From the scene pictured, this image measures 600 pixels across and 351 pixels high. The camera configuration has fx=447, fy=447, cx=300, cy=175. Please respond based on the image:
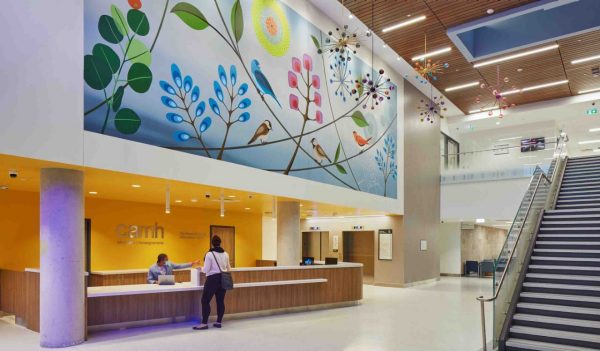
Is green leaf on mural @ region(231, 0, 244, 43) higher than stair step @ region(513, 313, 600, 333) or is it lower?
higher

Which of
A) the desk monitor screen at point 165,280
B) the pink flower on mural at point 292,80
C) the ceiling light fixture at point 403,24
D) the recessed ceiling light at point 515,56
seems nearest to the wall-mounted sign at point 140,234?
the desk monitor screen at point 165,280

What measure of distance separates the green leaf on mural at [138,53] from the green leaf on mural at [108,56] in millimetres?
276

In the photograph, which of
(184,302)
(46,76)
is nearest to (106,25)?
(46,76)

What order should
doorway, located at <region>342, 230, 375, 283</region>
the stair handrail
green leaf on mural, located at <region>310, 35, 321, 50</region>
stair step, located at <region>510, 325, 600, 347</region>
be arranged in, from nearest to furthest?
stair step, located at <region>510, 325, 600, 347</region> < the stair handrail < green leaf on mural, located at <region>310, 35, 321, 50</region> < doorway, located at <region>342, 230, 375, 283</region>

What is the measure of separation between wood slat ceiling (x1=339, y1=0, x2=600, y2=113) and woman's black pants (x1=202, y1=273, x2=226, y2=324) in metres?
7.54

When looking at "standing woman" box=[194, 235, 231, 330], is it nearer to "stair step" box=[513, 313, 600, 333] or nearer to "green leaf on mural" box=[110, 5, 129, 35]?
"green leaf on mural" box=[110, 5, 129, 35]

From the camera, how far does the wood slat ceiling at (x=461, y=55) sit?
11.2 meters

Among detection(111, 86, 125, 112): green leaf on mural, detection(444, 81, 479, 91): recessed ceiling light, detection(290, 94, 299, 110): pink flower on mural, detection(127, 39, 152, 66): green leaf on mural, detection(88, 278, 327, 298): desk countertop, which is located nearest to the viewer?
detection(111, 86, 125, 112): green leaf on mural

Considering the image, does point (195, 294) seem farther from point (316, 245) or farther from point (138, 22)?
point (316, 245)

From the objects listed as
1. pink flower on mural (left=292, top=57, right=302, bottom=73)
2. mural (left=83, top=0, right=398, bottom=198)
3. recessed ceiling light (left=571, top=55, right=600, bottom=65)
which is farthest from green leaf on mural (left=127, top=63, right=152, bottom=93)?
recessed ceiling light (left=571, top=55, right=600, bottom=65)

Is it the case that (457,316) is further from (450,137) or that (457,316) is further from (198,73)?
(450,137)

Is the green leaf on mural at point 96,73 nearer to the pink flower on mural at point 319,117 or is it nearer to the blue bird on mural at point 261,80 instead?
the blue bird on mural at point 261,80

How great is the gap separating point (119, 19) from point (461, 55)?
10714 millimetres

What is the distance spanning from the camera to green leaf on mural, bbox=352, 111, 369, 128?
13773 millimetres
